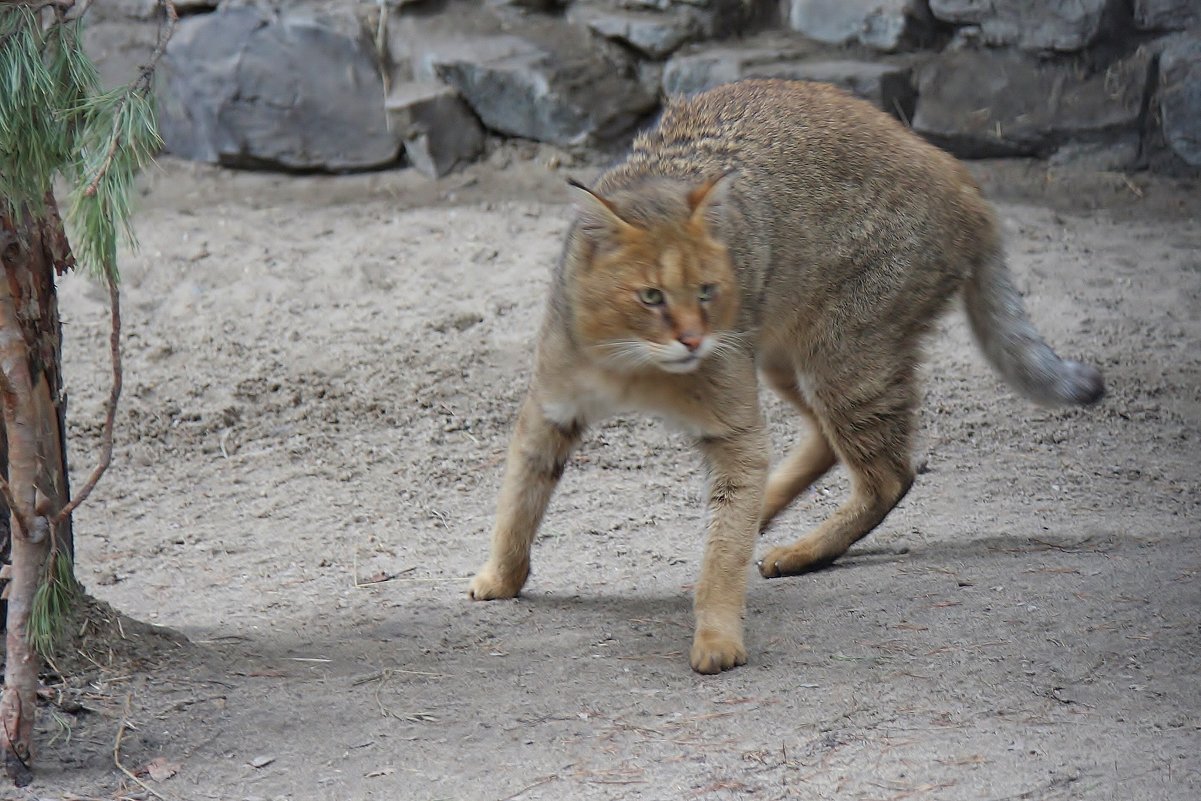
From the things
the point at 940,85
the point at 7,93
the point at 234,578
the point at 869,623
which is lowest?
the point at 234,578

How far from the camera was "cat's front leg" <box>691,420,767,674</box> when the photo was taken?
3988 mm

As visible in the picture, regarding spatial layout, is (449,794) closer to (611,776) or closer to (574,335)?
(611,776)

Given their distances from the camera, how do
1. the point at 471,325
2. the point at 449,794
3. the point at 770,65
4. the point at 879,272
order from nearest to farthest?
1. the point at 449,794
2. the point at 879,272
3. the point at 471,325
4. the point at 770,65

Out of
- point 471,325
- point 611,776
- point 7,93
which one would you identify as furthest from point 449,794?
point 471,325

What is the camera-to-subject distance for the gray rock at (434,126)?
832cm

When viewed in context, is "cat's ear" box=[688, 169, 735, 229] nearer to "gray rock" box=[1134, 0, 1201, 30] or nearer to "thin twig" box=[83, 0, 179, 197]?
"thin twig" box=[83, 0, 179, 197]

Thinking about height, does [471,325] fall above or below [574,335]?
below

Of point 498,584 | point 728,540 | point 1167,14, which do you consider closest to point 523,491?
point 498,584

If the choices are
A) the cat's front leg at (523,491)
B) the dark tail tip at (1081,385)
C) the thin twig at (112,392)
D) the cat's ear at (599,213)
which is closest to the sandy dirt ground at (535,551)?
the cat's front leg at (523,491)

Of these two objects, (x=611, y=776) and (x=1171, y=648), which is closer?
(x=611, y=776)

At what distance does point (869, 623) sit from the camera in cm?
416

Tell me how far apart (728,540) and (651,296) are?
821mm

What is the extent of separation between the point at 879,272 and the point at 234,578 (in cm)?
270

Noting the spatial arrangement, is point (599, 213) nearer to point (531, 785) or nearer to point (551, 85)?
point (531, 785)
